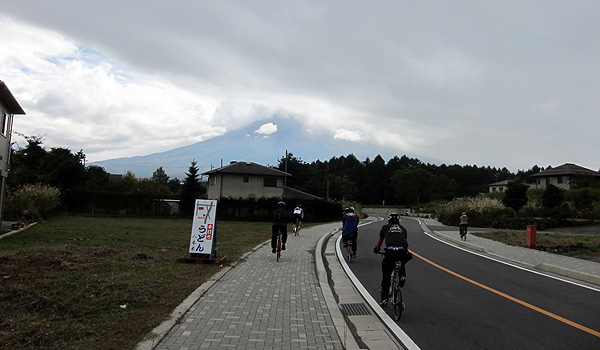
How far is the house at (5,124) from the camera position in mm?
17523

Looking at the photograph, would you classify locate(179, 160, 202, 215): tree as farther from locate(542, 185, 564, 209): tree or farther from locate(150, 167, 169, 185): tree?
locate(150, 167, 169, 185): tree

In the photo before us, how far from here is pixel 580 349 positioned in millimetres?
4734

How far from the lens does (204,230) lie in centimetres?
1060

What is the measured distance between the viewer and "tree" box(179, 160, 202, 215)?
4188 centimetres

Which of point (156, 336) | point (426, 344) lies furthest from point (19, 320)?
point (426, 344)

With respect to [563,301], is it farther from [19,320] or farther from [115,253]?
[115,253]

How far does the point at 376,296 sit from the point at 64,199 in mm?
39839

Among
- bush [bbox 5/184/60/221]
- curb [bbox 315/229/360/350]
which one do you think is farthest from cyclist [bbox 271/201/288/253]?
bush [bbox 5/184/60/221]

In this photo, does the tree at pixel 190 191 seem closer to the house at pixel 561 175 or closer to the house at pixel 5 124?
the house at pixel 5 124

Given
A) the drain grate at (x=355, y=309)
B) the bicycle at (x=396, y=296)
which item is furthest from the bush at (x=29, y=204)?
the bicycle at (x=396, y=296)

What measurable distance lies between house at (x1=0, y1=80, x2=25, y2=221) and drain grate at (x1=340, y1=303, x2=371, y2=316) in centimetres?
1737

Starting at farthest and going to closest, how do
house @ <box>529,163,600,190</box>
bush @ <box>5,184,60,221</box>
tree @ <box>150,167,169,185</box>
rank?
tree @ <box>150,167,169,185</box>, house @ <box>529,163,600,190</box>, bush @ <box>5,184,60,221</box>

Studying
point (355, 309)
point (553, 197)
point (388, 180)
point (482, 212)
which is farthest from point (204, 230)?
point (388, 180)

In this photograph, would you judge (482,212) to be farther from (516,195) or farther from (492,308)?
(492,308)
